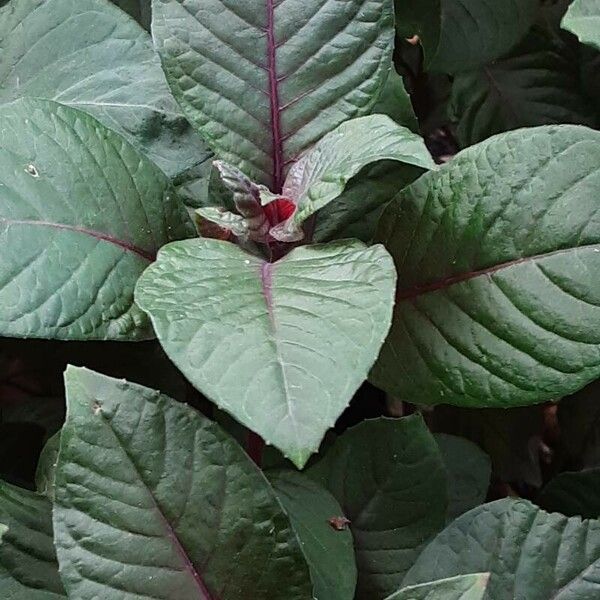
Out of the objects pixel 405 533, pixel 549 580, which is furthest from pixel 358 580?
pixel 549 580

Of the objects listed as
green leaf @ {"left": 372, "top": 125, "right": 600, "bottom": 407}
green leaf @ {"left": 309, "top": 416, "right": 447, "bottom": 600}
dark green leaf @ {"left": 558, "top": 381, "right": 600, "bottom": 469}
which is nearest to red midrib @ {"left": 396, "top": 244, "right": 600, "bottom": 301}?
green leaf @ {"left": 372, "top": 125, "right": 600, "bottom": 407}

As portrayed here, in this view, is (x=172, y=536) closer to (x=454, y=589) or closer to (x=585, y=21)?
(x=454, y=589)

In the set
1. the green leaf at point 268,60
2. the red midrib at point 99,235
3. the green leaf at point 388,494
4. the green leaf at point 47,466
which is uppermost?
the green leaf at point 268,60

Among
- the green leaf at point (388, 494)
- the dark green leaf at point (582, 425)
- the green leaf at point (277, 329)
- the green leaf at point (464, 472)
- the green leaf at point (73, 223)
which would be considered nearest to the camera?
A: the green leaf at point (277, 329)

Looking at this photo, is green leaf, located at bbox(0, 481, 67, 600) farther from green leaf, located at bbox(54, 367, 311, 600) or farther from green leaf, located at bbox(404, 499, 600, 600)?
green leaf, located at bbox(404, 499, 600, 600)

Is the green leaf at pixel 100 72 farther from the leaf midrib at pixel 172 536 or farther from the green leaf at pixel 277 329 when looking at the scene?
the leaf midrib at pixel 172 536

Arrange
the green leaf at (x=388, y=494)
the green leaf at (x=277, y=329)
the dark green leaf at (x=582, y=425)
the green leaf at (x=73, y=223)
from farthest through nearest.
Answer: the dark green leaf at (x=582, y=425) < the green leaf at (x=388, y=494) < the green leaf at (x=73, y=223) < the green leaf at (x=277, y=329)

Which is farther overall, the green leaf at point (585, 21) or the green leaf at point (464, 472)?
the green leaf at point (464, 472)

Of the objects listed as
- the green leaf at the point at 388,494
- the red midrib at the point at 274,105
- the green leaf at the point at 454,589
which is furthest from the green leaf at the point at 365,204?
the green leaf at the point at 454,589
